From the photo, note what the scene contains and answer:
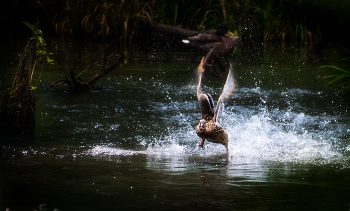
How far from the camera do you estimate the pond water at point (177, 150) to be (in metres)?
4.02

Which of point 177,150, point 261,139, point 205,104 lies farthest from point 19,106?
point 261,139

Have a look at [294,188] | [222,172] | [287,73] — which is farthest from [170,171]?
[287,73]

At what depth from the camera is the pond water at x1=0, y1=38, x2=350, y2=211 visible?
402 cm

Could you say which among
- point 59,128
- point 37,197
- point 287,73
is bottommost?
point 37,197

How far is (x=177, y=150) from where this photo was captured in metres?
5.98

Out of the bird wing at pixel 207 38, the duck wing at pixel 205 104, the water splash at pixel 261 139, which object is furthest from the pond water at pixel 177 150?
the bird wing at pixel 207 38

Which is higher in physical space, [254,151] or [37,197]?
[254,151]

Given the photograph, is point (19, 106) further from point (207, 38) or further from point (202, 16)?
point (202, 16)

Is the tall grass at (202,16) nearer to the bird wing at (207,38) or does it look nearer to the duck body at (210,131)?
the bird wing at (207,38)

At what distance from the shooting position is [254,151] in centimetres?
587

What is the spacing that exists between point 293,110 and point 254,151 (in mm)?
2599

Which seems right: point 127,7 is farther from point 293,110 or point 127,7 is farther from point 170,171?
point 170,171

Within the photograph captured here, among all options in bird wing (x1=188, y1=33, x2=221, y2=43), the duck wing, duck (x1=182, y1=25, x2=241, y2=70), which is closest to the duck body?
the duck wing

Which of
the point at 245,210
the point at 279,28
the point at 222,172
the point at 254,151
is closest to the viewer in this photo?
the point at 245,210
